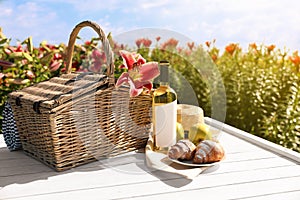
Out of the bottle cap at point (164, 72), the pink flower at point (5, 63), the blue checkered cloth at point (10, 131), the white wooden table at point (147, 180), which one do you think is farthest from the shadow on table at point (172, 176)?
the pink flower at point (5, 63)

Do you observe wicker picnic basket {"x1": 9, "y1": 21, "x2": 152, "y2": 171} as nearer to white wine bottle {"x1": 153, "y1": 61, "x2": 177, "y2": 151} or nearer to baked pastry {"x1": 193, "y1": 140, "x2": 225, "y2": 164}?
white wine bottle {"x1": 153, "y1": 61, "x2": 177, "y2": 151}

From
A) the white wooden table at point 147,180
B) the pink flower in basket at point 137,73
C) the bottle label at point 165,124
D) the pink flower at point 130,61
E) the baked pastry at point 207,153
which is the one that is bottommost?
the white wooden table at point 147,180

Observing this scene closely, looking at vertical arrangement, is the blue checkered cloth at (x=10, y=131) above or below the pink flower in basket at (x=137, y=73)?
below

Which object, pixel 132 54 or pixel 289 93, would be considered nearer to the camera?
pixel 132 54

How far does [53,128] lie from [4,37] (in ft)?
3.74

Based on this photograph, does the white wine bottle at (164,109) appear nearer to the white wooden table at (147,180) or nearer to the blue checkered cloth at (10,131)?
the white wooden table at (147,180)

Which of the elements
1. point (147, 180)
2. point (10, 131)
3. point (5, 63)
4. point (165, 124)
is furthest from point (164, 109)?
point (5, 63)

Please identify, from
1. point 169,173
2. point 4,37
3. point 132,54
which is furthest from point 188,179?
point 4,37

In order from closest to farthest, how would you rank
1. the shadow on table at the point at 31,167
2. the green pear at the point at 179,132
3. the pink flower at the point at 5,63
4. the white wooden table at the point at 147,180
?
the white wooden table at the point at 147,180 → the shadow on table at the point at 31,167 → the green pear at the point at 179,132 → the pink flower at the point at 5,63

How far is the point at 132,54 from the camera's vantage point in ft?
4.93

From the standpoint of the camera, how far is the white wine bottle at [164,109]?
148 centimetres

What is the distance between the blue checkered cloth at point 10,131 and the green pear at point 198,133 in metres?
0.75

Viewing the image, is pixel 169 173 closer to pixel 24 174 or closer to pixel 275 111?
pixel 24 174

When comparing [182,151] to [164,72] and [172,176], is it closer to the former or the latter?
[172,176]
